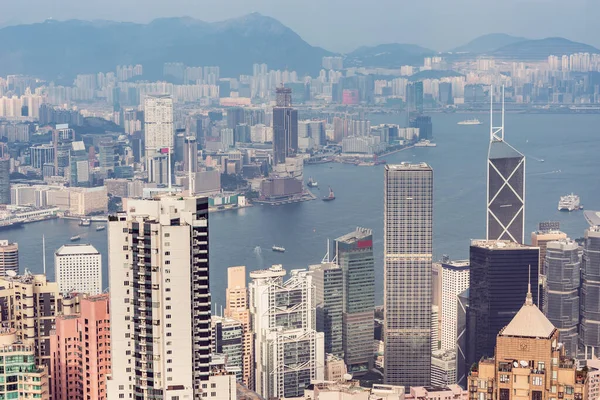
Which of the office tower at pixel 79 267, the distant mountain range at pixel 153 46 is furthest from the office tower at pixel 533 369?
the distant mountain range at pixel 153 46

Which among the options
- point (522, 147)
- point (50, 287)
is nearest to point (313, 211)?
point (522, 147)

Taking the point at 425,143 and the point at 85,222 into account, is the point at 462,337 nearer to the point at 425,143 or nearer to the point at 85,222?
the point at 85,222

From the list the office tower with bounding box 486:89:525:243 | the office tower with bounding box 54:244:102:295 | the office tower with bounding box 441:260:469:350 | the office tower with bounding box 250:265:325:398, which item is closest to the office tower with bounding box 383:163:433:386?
the office tower with bounding box 441:260:469:350

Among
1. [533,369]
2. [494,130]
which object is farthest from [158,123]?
[533,369]

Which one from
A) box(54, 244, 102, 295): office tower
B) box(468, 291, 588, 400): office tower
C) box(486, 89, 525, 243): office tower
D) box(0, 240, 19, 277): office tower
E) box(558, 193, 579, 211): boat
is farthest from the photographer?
box(558, 193, 579, 211): boat

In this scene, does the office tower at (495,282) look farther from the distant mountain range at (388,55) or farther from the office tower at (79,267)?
the distant mountain range at (388,55)

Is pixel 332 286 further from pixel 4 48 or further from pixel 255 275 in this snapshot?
pixel 4 48

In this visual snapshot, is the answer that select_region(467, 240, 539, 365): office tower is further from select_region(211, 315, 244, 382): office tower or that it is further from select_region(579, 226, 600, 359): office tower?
select_region(211, 315, 244, 382): office tower
